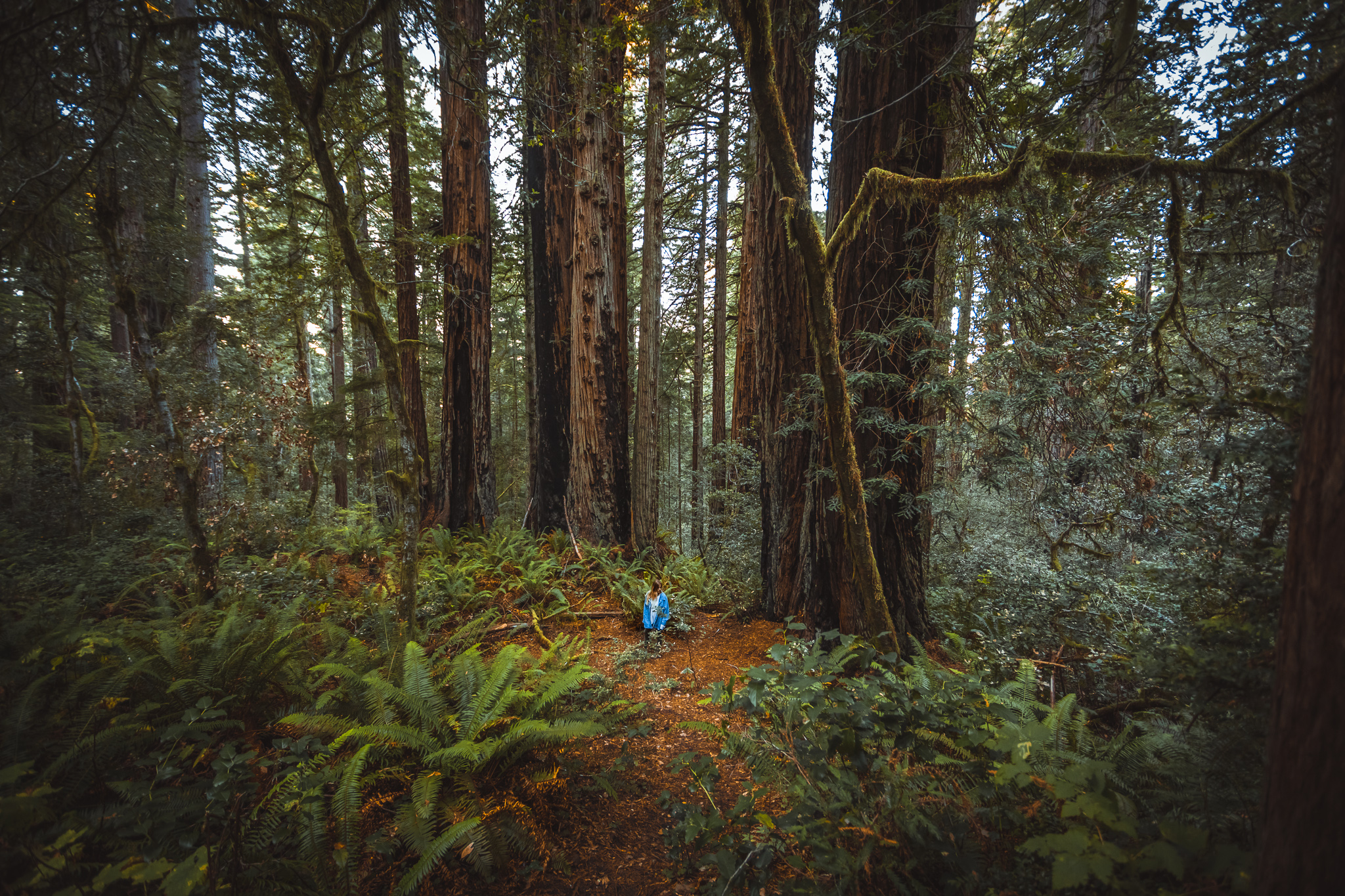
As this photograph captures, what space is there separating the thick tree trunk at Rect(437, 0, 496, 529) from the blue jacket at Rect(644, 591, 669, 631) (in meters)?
4.00

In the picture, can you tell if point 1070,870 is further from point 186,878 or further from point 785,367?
point 785,367

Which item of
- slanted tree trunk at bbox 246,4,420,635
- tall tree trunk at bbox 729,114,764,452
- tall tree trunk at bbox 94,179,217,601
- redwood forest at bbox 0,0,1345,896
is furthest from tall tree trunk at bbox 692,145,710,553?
tall tree trunk at bbox 94,179,217,601

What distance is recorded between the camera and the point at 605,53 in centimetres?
548

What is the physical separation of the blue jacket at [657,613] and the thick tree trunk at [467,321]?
3995mm

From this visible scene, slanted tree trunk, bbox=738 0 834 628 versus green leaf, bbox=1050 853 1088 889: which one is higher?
slanted tree trunk, bbox=738 0 834 628

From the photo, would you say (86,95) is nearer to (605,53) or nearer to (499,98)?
(499,98)

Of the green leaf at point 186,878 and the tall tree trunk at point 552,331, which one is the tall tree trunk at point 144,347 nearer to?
the green leaf at point 186,878

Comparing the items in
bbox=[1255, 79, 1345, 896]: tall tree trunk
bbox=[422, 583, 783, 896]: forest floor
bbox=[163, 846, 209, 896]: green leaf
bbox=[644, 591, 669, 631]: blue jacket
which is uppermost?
bbox=[1255, 79, 1345, 896]: tall tree trunk

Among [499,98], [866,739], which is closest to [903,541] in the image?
[866,739]

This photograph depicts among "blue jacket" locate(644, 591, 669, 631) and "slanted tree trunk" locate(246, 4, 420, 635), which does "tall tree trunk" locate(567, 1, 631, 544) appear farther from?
"slanted tree trunk" locate(246, 4, 420, 635)

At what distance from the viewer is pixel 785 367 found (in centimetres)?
491

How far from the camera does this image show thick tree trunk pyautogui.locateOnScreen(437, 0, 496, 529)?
→ 7.19 metres

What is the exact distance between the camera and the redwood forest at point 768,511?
1897 mm

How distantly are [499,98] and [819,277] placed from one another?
381 cm
